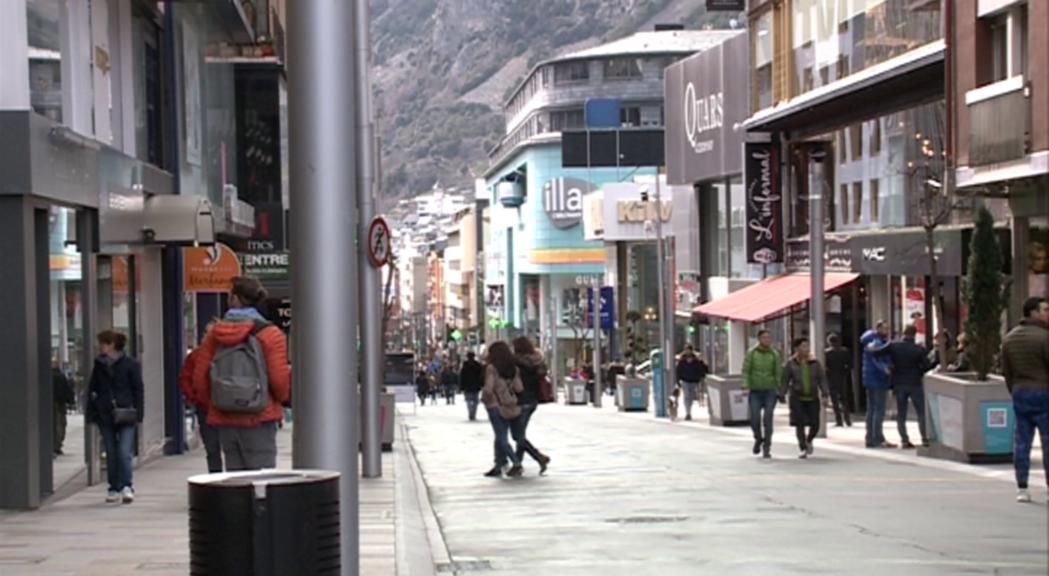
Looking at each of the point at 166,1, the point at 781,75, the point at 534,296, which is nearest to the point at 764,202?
the point at 781,75

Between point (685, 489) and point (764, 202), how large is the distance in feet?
87.6

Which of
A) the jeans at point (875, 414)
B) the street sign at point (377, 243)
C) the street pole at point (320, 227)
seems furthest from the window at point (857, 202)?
the street pole at point (320, 227)

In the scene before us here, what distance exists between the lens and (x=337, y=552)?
698cm

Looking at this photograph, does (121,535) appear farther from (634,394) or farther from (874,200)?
(634,394)

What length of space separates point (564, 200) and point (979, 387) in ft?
322

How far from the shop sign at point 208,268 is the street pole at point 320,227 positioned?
57.0ft

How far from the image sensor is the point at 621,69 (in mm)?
125250

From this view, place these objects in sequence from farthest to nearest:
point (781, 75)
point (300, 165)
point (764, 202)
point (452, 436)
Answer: point (764, 202), point (781, 75), point (452, 436), point (300, 165)

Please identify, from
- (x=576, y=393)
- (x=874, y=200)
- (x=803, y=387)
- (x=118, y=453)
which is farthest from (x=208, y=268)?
(x=576, y=393)

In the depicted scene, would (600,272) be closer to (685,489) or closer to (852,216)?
(852,216)

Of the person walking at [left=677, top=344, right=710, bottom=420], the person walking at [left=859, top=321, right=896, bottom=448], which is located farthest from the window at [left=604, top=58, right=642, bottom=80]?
the person walking at [left=859, top=321, right=896, bottom=448]

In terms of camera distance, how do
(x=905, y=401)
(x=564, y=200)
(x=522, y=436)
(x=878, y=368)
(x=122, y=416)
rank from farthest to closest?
(x=564, y=200)
(x=878, y=368)
(x=905, y=401)
(x=522, y=436)
(x=122, y=416)

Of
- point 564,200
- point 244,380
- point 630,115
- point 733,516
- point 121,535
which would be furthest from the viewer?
point 630,115

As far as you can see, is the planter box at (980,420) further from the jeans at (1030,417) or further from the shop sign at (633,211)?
the shop sign at (633,211)
